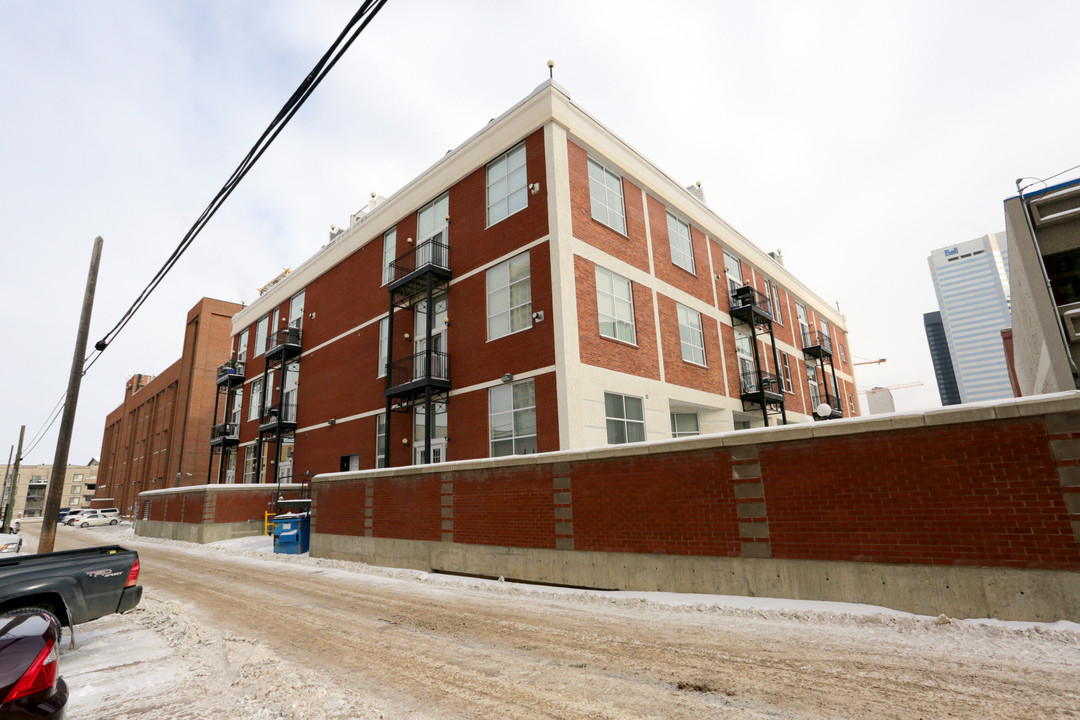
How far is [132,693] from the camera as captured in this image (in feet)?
16.2

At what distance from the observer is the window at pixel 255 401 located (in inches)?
1296

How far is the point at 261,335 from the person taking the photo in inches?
1361

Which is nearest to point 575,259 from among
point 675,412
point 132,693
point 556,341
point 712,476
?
point 556,341

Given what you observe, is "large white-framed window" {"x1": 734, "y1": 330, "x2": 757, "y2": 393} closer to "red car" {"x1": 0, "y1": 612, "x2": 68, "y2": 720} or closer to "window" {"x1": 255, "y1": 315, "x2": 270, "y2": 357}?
"red car" {"x1": 0, "y1": 612, "x2": 68, "y2": 720}

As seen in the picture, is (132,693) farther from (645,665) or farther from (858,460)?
(858,460)

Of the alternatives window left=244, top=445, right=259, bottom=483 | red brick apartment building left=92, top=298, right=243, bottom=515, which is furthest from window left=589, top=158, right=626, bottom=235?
red brick apartment building left=92, top=298, right=243, bottom=515

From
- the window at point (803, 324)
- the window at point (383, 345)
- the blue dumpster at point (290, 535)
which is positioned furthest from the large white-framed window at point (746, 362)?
the blue dumpster at point (290, 535)

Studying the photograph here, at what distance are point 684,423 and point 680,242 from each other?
834 centimetres

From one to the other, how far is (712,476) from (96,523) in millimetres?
60127

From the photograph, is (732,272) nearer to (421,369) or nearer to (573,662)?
(421,369)

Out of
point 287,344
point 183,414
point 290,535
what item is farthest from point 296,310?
point 183,414

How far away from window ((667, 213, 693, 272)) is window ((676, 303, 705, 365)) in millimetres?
2160

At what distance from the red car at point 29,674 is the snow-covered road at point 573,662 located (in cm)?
191

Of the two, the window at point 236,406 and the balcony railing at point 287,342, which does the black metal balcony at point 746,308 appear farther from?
the window at point 236,406
